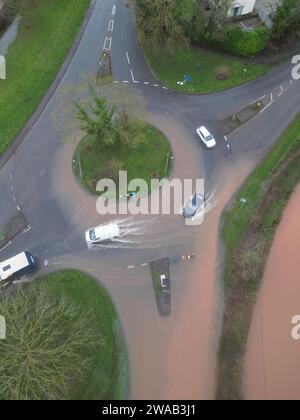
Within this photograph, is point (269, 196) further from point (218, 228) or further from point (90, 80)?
point (90, 80)

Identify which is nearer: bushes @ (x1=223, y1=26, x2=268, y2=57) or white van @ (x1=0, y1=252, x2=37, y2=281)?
white van @ (x1=0, y1=252, x2=37, y2=281)

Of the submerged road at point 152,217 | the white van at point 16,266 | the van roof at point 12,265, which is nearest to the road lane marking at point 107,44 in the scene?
the submerged road at point 152,217

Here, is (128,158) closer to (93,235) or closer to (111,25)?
(93,235)

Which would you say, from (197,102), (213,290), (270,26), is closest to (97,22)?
(197,102)

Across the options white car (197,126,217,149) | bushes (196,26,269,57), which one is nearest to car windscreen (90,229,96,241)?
white car (197,126,217,149)

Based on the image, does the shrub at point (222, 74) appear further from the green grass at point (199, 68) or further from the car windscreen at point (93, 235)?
the car windscreen at point (93, 235)

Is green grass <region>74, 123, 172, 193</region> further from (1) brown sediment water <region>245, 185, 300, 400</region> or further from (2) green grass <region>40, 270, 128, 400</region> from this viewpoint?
(1) brown sediment water <region>245, 185, 300, 400</region>
